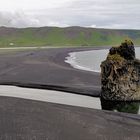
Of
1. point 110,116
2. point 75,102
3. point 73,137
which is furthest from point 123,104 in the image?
point 73,137

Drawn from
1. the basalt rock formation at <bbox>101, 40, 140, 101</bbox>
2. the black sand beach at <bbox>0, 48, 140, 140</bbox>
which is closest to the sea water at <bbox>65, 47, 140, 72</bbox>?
the basalt rock formation at <bbox>101, 40, 140, 101</bbox>

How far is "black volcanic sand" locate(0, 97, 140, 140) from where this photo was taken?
47.2 ft

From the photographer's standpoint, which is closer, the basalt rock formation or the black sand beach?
the black sand beach

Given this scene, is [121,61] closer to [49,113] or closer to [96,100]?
[96,100]

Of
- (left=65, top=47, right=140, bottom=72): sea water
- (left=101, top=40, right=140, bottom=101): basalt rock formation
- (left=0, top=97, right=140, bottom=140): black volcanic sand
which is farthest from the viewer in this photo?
(left=65, top=47, right=140, bottom=72): sea water

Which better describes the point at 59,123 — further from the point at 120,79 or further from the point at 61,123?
the point at 120,79

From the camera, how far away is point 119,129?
15695mm

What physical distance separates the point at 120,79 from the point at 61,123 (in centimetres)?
964

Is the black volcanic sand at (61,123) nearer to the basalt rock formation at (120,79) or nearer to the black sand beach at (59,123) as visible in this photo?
the black sand beach at (59,123)

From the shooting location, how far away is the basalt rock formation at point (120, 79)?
2462 cm

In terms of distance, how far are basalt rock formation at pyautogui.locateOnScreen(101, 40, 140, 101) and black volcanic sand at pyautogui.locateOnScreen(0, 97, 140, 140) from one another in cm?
569

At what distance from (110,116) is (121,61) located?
7683 mm

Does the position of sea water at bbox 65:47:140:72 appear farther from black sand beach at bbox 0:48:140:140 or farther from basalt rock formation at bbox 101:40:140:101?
black sand beach at bbox 0:48:140:140

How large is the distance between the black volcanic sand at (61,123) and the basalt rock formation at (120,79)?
5.69m
